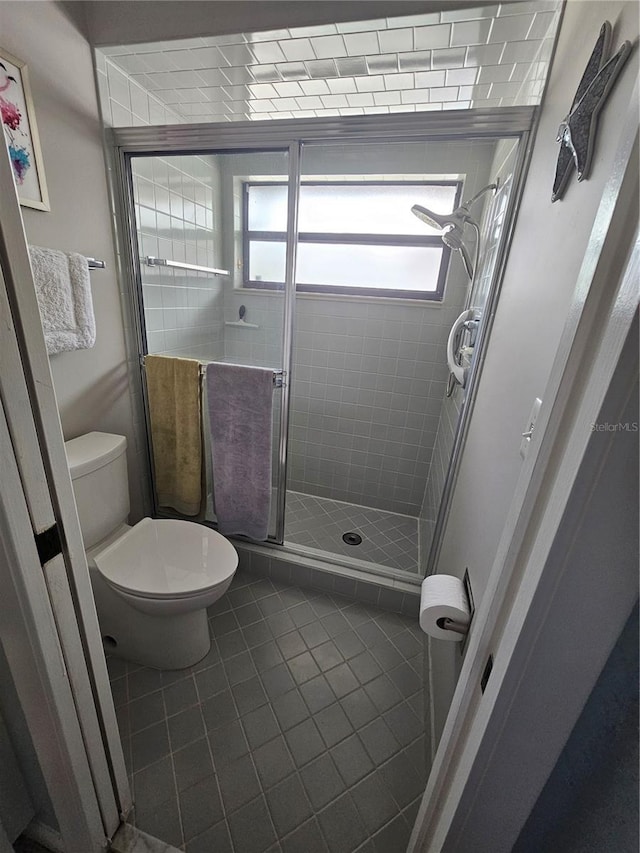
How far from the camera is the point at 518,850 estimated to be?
1.89 feet

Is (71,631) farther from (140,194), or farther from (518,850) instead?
(140,194)

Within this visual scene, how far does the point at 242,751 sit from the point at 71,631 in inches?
33.3

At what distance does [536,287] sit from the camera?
0.86 m

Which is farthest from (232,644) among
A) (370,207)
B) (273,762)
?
(370,207)

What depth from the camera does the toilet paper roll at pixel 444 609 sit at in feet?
3.02

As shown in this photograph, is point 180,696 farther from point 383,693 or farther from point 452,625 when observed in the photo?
point 452,625

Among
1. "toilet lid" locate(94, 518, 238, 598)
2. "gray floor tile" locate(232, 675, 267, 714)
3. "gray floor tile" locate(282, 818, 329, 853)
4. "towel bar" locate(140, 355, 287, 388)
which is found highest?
"towel bar" locate(140, 355, 287, 388)

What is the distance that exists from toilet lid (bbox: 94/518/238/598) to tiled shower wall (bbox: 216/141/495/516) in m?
1.24

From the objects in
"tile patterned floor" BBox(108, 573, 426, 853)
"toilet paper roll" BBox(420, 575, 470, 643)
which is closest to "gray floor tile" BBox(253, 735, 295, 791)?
"tile patterned floor" BBox(108, 573, 426, 853)

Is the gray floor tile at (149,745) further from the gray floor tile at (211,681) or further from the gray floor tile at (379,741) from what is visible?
the gray floor tile at (379,741)

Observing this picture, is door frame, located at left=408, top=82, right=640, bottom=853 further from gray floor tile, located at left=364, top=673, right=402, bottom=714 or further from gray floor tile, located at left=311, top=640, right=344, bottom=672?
gray floor tile, located at left=311, top=640, right=344, bottom=672

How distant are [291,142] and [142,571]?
1.79 m

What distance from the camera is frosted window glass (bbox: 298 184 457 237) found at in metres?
2.06

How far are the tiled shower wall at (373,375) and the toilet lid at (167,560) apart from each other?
1242mm
